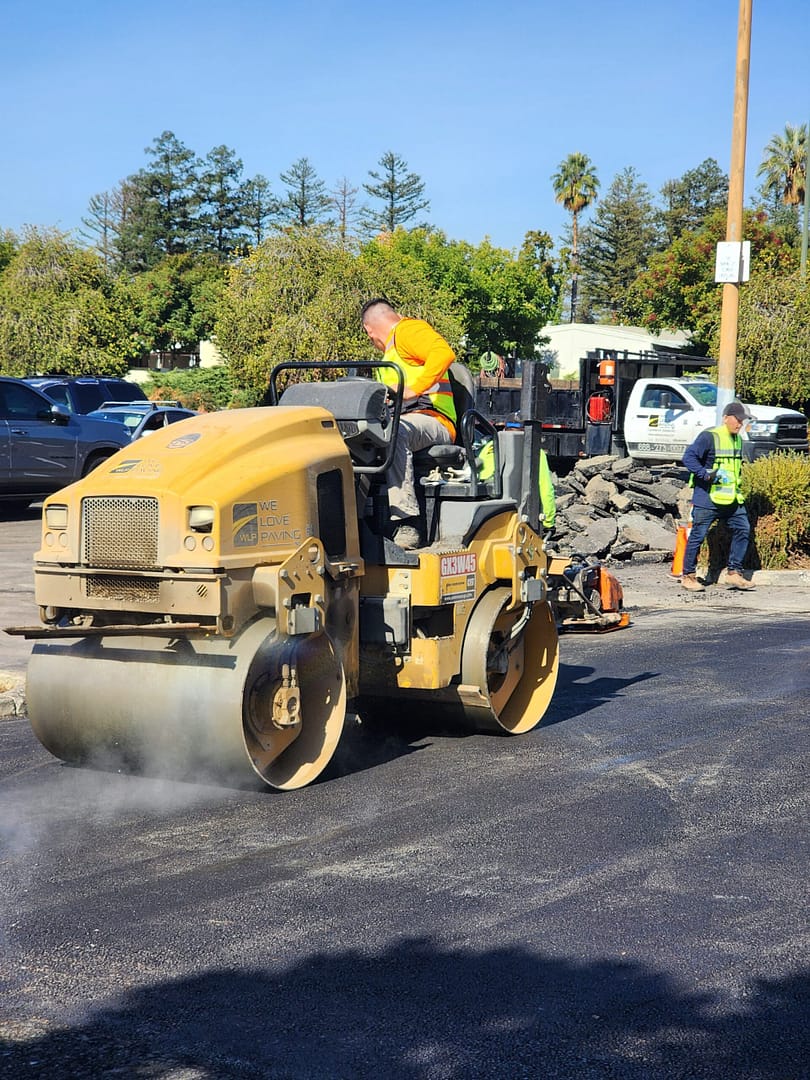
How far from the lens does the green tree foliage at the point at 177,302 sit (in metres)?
65.9

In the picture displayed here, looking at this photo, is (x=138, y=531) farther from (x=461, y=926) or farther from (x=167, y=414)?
(x=167, y=414)

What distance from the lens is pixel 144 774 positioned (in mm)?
6004

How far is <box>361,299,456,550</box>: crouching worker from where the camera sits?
694cm

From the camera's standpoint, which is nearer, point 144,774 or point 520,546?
point 144,774


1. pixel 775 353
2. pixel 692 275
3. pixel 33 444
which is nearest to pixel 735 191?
pixel 33 444

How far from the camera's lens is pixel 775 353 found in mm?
27562

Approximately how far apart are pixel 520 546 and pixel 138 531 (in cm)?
250

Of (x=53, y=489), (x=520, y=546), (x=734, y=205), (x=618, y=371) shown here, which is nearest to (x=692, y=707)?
(x=520, y=546)

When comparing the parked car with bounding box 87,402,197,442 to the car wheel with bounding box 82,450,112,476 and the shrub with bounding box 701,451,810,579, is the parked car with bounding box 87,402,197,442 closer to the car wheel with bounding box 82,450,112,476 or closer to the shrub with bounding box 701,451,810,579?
the car wheel with bounding box 82,450,112,476

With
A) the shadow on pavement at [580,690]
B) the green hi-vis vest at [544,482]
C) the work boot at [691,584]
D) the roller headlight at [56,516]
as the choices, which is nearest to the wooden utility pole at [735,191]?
the work boot at [691,584]

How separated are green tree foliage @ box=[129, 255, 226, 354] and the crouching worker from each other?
194 ft

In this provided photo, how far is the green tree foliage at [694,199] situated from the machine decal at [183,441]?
80.9m

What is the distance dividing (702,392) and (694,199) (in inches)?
2590

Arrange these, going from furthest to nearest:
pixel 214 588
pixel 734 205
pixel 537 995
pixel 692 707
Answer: pixel 734 205
pixel 692 707
pixel 214 588
pixel 537 995
